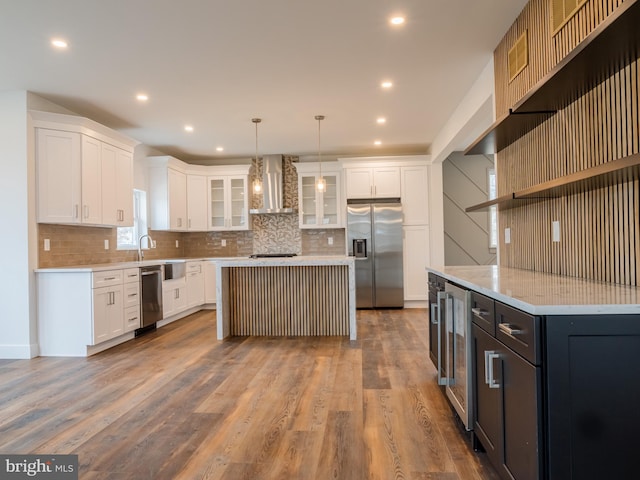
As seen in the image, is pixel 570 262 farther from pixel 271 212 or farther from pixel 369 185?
pixel 271 212

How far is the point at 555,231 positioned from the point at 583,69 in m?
1.09

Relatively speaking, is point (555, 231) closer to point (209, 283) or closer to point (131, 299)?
point (131, 299)

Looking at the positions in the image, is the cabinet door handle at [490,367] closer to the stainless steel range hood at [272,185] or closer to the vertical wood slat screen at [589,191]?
the vertical wood slat screen at [589,191]

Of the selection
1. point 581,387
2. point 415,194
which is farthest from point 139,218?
point 581,387

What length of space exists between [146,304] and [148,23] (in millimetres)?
3417

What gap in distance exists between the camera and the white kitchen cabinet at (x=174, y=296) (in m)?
5.93

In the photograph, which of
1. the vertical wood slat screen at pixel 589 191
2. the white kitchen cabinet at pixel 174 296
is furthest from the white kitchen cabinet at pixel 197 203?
the vertical wood slat screen at pixel 589 191

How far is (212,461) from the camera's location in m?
2.18

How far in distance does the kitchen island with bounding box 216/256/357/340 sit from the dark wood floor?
0.57 metres

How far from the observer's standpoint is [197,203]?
24.7 ft

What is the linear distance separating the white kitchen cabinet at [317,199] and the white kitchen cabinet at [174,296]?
2243mm

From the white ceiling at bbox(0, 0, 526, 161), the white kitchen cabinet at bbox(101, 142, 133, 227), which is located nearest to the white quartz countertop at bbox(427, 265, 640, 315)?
the white ceiling at bbox(0, 0, 526, 161)

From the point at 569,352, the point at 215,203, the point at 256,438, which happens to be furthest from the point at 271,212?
the point at 569,352

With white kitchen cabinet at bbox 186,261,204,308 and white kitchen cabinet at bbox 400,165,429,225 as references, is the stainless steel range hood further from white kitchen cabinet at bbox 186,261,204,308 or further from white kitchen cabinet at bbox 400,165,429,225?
white kitchen cabinet at bbox 400,165,429,225
